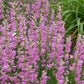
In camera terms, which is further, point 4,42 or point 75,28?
point 75,28

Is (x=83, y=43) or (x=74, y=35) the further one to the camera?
(x=74, y=35)

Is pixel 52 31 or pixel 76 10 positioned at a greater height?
pixel 76 10

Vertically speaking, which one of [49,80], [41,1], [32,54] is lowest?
[49,80]

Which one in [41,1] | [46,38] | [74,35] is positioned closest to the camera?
[46,38]

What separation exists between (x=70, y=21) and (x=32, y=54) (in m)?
1.94

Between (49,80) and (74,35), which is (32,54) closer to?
(49,80)

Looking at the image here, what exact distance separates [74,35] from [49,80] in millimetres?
1509

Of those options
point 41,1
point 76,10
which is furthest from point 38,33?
point 76,10

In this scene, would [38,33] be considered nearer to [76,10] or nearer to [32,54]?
[32,54]

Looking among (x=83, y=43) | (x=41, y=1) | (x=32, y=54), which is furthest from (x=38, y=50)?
(x=41, y=1)

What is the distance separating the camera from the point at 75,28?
142 inches

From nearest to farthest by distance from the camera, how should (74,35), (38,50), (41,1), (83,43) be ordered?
(83,43) < (38,50) < (41,1) < (74,35)

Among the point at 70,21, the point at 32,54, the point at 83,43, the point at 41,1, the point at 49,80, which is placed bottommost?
the point at 49,80

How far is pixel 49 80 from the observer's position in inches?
89.6
